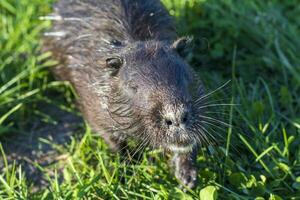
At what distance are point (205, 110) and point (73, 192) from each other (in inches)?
37.5

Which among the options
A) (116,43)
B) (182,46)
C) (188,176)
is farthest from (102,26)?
(188,176)

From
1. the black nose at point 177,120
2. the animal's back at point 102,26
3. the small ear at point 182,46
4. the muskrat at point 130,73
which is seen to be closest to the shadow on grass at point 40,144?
the muskrat at point 130,73

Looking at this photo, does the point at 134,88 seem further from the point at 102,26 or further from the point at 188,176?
the point at 102,26

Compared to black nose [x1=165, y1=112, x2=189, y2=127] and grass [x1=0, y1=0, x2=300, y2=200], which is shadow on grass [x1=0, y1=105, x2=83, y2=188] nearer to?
grass [x1=0, y1=0, x2=300, y2=200]

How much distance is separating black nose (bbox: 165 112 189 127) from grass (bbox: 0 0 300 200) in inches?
18.2

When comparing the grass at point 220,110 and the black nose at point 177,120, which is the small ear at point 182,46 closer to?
the grass at point 220,110

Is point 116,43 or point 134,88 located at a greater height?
point 116,43

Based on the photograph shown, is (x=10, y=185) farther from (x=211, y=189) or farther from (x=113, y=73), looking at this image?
(x=211, y=189)

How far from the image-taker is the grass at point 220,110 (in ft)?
12.4

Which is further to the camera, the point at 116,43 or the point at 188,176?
the point at 116,43

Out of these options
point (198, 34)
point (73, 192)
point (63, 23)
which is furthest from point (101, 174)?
point (198, 34)

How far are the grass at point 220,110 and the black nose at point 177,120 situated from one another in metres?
0.46

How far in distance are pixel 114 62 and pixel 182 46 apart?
1.44ft

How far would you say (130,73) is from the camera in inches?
145
